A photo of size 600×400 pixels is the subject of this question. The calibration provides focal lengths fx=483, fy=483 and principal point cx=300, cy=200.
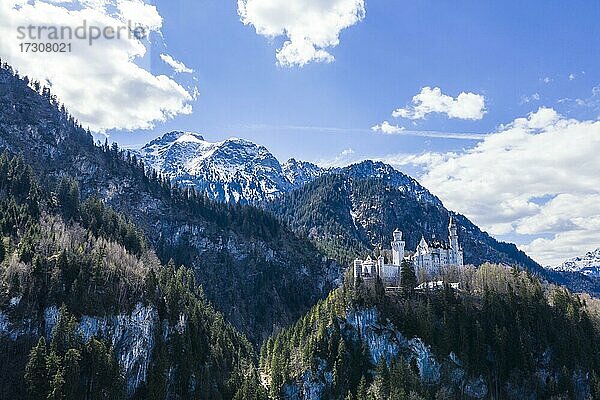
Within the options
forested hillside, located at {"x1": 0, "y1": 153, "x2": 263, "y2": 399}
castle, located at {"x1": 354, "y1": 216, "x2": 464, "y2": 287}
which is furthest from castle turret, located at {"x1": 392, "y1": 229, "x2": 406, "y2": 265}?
forested hillside, located at {"x1": 0, "y1": 153, "x2": 263, "y2": 399}

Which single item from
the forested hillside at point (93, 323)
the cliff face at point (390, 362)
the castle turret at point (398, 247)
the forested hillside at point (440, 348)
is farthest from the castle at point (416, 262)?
the forested hillside at point (93, 323)

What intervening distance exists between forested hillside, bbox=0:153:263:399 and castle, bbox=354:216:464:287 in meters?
49.7

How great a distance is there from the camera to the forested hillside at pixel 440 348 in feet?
432

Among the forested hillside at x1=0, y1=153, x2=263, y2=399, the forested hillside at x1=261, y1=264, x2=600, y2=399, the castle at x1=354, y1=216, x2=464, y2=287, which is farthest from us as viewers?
the castle at x1=354, y1=216, x2=464, y2=287

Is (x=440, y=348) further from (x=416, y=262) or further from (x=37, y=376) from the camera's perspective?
(x=37, y=376)

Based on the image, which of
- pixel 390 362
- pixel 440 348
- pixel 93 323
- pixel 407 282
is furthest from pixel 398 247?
pixel 93 323

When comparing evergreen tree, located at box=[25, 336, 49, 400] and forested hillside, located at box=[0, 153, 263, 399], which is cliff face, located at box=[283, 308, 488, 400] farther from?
evergreen tree, located at box=[25, 336, 49, 400]

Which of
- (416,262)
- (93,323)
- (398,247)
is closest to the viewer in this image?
(93,323)

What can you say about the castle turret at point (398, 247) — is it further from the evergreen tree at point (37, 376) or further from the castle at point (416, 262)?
the evergreen tree at point (37, 376)

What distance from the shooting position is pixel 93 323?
387ft

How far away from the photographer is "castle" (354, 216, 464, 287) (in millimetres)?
164875

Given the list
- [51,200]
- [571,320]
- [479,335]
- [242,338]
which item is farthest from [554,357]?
[51,200]

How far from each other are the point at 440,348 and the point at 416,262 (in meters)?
44.9

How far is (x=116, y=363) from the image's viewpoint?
112062 millimetres
